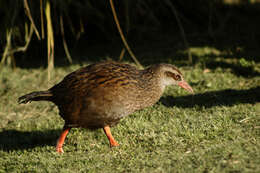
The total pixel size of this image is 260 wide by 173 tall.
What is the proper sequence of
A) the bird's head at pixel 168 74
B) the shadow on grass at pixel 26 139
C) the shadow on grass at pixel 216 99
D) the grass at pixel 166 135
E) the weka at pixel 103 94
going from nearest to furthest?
the grass at pixel 166 135 → the weka at pixel 103 94 → the bird's head at pixel 168 74 → the shadow on grass at pixel 26 139 → the shadow on grass at pixel 216 99

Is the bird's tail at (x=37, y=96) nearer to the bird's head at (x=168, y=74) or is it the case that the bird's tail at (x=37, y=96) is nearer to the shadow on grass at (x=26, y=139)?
the shadow on grass at (x=26, y=139)

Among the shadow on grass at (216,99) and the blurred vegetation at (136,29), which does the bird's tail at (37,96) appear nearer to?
the shadow on grass at (216,99)

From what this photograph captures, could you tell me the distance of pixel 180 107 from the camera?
19.4 feet

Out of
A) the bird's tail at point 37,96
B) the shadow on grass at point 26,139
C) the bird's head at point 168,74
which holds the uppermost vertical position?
the bird's head at point 168,74

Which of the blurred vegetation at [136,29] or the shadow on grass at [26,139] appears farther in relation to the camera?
the blurred vegetation at [136,29]

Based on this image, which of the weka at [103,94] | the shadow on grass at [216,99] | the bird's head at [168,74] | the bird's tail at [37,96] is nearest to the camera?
the weka at [103,94]

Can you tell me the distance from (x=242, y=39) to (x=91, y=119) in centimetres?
573

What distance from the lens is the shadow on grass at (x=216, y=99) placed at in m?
5.91

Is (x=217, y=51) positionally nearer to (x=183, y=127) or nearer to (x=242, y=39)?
(x=242, y=39)

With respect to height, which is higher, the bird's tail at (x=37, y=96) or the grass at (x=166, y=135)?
the bird's tail at (x=37, y=96)

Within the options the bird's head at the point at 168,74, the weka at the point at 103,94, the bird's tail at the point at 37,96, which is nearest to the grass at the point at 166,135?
the weka at the point at 103,94

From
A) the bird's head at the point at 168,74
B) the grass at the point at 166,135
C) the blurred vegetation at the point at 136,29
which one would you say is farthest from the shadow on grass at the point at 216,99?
the blurred vegetation at the point at 136,29

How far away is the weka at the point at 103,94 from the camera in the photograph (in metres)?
4.46

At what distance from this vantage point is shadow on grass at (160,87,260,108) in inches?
233
